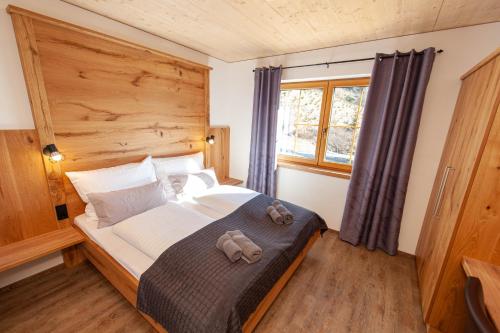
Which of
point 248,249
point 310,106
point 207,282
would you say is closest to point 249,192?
point 248,249

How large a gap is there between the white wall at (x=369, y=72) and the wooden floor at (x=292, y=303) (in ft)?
2.41

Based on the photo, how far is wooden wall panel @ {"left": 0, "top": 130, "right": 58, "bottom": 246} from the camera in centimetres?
149

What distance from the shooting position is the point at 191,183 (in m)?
2.35

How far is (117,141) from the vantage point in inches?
81.6

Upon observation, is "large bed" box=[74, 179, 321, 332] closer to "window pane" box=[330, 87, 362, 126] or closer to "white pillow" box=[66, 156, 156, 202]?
"white pillow" box=[66, 156, 156, 202]

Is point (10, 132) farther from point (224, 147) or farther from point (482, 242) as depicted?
point (482, 242)

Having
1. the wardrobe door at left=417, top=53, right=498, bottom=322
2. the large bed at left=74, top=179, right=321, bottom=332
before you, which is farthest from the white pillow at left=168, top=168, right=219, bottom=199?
the wardrobe door at left=417, top=53, right=498, bottom=322

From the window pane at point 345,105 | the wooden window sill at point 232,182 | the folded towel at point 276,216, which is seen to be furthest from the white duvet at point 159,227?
the window pane at point 345,105

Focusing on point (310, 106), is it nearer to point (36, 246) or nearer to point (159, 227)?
point (159, 227)

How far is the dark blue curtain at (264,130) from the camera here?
278cm

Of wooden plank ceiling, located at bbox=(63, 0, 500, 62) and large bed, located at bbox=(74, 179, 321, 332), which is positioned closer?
large bed, located at bbox=(74, 179, 321, 332)

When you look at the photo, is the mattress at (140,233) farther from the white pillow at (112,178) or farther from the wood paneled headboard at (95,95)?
the wood paneled headboard at (95,95)

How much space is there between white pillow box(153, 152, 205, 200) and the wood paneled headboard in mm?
157

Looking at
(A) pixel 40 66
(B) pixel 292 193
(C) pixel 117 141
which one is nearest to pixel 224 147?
(B) pixel 292 193
